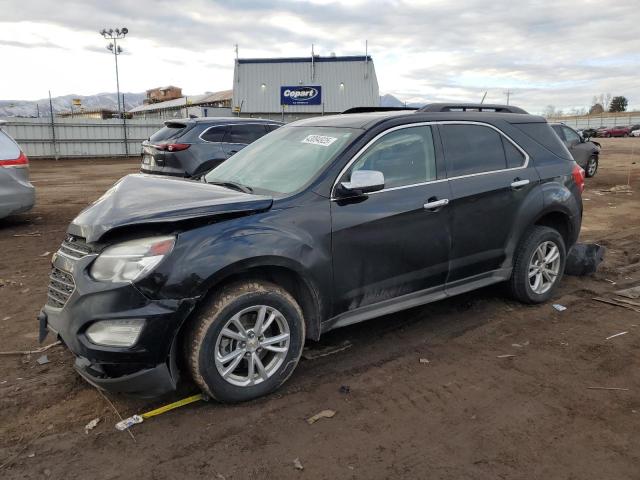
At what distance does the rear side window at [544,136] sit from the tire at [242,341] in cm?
300

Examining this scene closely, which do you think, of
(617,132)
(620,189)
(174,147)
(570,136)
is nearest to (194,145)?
(174,147)

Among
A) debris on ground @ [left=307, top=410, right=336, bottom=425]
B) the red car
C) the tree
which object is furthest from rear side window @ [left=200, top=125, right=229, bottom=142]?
the tree

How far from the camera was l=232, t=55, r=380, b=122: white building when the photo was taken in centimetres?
3962

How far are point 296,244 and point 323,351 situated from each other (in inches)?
44.0

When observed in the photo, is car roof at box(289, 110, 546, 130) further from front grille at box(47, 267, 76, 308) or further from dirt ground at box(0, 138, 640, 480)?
front grille at box(47, 267, 76, 308)

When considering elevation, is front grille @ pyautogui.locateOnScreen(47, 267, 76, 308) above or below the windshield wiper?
below

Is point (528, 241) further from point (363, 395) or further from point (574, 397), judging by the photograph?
point (363, 395)

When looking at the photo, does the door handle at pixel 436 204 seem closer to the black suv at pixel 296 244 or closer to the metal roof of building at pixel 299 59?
the black suv at pixel 296 244

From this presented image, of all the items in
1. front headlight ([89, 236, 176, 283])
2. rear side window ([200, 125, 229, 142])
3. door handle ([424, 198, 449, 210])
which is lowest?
front headlight ([89, 236, 176, 283])

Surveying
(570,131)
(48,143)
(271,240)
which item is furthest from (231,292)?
(48,143)

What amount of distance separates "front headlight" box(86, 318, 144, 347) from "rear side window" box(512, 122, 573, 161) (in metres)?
3.80

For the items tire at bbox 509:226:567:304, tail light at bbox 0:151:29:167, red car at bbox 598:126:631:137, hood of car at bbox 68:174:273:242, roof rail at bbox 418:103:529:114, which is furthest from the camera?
red car at bbox 598:126:631:137

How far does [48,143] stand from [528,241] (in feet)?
91.3

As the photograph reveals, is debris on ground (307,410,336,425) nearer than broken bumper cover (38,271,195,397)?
No
